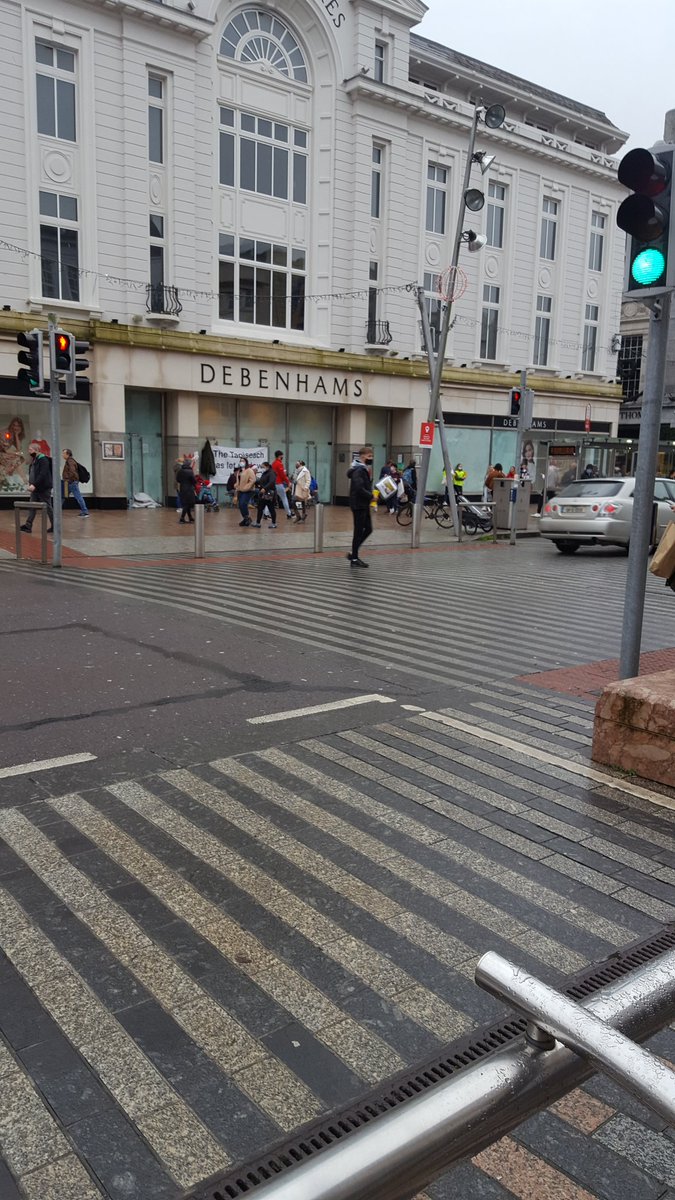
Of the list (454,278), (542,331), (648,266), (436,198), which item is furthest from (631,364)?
(648,266)

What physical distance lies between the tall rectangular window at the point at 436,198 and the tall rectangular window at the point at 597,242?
9.71 m

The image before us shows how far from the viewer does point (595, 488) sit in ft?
58.2

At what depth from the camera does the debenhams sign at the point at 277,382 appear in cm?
2753

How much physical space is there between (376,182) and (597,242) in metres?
14.1

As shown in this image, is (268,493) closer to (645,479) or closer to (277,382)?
(277,382)

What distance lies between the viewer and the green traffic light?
500cm

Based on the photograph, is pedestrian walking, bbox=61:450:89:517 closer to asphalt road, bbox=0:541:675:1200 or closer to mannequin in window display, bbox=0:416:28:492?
mannequin in window display, bbox=0:416:28:492

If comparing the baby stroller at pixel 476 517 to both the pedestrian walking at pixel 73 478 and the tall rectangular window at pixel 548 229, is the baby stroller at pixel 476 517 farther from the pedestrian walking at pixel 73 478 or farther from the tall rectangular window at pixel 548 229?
the tall rectangular window at pixel 548 229

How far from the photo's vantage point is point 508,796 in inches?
175

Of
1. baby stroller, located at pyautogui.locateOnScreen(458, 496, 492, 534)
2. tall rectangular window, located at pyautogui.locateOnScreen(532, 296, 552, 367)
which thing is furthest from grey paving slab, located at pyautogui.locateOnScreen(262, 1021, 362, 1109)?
tall rectangular window, located at pyautogui.locateOnScreen(532, 296, 552, 367)

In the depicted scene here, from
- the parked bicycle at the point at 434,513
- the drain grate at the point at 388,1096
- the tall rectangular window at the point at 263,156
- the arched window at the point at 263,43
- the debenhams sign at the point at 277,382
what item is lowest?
the drain grate at the point at 388,1096

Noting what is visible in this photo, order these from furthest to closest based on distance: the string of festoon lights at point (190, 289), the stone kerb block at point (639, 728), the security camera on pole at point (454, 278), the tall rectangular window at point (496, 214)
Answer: the tall rectangular window at point (496, 214), the string of festoon lights at point (190, 289), the security camera on pole at point (454, 278), the stone kerb block at point (639, 728)

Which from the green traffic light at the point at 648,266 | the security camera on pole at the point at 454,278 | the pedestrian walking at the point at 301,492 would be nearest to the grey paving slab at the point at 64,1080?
the green traffic light at the point at 648,266

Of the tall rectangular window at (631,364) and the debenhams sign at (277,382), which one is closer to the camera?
the debenhams sign at (277,382)
